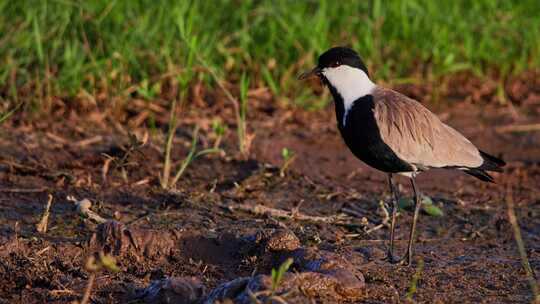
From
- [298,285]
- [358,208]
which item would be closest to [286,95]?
[358,208]

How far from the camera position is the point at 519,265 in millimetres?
4594

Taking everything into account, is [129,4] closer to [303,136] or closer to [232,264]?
[303,136]

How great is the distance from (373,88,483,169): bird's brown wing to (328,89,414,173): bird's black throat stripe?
0.03 m

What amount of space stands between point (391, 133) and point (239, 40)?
2747 millimetres

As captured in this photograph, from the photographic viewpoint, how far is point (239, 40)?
7.34 m

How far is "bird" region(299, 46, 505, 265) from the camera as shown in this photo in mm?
4793

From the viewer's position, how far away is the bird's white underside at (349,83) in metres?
5.02

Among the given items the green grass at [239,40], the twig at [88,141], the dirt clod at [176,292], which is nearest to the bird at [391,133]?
the green grass at [239,40]

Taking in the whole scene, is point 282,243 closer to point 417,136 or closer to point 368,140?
point 368,140

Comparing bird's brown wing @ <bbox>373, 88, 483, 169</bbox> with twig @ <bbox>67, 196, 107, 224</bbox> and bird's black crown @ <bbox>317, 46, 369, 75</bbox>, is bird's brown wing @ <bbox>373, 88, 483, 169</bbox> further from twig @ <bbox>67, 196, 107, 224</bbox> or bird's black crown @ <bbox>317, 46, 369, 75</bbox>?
twig @ <bbox>67, 196, 107, 224</bbox>

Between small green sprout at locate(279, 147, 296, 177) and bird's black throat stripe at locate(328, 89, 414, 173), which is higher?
bird's black throat stripe at locate(328, 89, 414, 173)

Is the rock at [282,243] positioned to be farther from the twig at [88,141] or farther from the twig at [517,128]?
the twig at [517,128]

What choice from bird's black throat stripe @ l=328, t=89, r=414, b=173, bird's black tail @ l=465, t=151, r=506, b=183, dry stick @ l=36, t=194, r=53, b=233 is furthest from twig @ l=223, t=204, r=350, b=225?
dry stick @ l=36, t=194, r=53, b=233

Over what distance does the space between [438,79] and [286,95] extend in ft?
4.46
